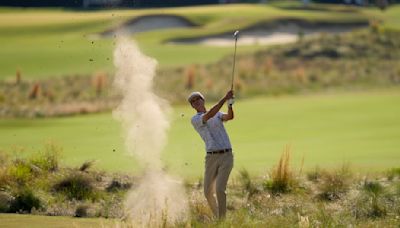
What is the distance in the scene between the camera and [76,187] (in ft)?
65.1

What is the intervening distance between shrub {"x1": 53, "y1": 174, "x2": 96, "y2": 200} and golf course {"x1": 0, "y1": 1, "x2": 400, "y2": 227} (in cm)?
2

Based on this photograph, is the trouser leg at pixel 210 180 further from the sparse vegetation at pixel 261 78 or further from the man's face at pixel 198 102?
the sparse vegetation at pixel 261 78

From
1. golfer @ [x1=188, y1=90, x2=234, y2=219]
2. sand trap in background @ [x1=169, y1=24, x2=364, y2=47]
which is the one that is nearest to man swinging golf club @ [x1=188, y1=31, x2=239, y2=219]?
golfer @ [x1=188, y1=90, x2=234, y2=219]

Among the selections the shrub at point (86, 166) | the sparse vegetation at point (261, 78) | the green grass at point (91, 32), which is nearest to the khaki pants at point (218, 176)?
the shrub at point (86, 166)

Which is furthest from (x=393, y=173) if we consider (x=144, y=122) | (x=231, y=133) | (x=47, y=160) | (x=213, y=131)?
(x=231, y=133)

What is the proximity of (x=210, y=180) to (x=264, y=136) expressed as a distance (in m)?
11.8

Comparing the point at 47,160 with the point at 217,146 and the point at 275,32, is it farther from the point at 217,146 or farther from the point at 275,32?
the point at 275,32

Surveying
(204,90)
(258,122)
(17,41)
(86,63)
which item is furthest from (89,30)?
(258,122)

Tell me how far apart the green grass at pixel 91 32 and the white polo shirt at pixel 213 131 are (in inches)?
1562

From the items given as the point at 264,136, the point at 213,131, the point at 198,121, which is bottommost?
the point at 264,136

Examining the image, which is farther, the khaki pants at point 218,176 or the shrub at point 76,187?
the shrub at point 76,187

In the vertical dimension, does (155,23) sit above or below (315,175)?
below

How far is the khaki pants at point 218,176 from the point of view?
1609cm

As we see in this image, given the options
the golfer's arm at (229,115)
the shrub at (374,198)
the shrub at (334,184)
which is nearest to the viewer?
the golfer's arm at (229,115)
